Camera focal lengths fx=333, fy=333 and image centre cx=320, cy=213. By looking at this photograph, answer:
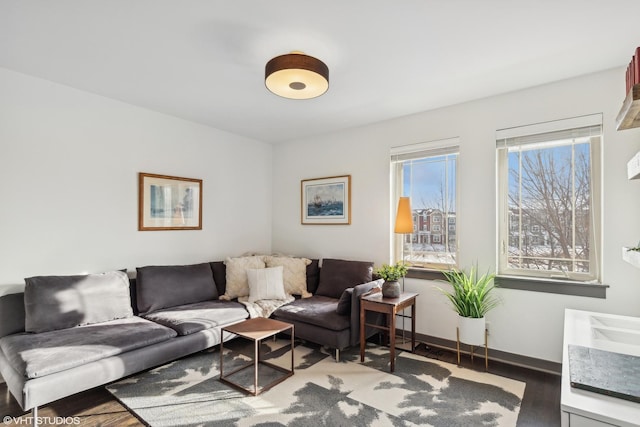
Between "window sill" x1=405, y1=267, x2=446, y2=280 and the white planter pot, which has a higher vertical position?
"window sill" x1=405, y1=267, x2=446, y2=280

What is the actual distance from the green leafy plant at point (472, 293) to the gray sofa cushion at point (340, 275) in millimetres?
848

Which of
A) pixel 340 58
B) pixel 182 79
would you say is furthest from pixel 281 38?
pixel 182 79

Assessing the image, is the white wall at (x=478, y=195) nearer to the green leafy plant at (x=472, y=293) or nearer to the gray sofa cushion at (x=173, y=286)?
the green leafy plant at (x=472, y=293)

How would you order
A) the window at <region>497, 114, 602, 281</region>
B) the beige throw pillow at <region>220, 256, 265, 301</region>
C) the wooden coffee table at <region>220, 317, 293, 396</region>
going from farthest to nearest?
the beige throw pillow at <region>220, 256, 265, 301</region> < the window at <region>497, 114, 602, 281</region> < the wooden coffee table at <region>220, 317, 293, 396</region>

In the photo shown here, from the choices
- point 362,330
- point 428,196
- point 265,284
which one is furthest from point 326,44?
point 265,284

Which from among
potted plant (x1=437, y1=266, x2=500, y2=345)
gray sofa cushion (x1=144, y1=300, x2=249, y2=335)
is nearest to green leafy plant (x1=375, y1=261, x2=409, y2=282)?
potted plant (x1=437, y1=266, x2=500, y2=345)

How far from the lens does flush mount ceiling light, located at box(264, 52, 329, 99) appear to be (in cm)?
224

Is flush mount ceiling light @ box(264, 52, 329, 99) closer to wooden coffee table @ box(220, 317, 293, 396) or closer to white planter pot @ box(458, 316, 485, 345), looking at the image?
wooden coffee table @ box(220, 317, 293, 396)

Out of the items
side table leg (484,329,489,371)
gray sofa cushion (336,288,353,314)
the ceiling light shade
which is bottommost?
side table leg (484,329,489,371)

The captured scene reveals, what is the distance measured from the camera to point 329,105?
3361mm

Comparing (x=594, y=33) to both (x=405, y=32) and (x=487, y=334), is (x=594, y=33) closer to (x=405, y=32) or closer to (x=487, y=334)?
(x=405, y=32)

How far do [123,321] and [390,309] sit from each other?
7.56 feet

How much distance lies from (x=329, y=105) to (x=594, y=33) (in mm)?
2065

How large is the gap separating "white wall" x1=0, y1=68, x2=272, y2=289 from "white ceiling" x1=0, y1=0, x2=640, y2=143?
0.90 feet
